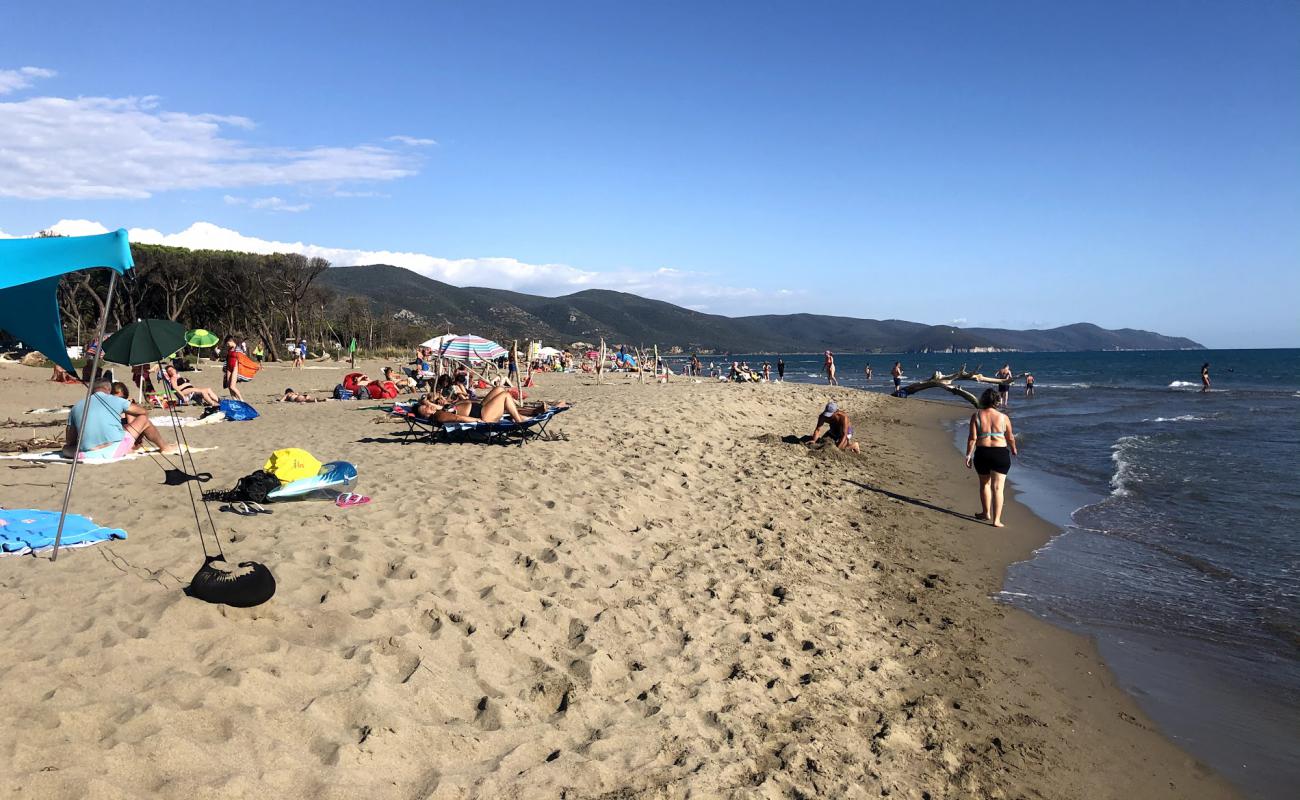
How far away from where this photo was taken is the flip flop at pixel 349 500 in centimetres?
596

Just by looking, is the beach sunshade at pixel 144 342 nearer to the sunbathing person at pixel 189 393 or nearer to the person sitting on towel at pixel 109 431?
the person sitting on towel at pixel 109 431

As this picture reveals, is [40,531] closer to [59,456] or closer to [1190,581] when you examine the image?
[59,456]

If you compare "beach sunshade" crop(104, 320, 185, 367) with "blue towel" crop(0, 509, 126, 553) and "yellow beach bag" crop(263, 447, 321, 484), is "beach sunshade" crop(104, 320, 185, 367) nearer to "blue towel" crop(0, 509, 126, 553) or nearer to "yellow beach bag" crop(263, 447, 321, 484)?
"yellow beach bag" crop(263, 447, 321, 484)

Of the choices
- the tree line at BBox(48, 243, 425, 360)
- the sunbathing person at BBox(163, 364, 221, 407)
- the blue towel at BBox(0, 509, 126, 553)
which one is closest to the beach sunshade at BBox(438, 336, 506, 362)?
the sunbathing person at BBox(163, 364, 221, 407)

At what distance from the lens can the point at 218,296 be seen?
4016 centimetres

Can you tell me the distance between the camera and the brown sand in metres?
2.82

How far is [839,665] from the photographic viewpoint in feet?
14.1

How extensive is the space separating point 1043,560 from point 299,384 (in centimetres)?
2157

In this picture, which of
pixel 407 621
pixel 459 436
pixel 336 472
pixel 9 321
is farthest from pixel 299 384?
pixel 407 621

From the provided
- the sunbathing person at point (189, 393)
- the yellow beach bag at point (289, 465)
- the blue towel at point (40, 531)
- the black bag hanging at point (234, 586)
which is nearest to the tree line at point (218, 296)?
the sunbathing person at point (189, 393)

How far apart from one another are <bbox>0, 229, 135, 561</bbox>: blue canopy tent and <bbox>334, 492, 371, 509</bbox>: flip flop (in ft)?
6.34

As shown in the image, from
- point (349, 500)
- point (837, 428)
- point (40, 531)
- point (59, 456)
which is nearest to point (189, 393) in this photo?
point (59, 456)

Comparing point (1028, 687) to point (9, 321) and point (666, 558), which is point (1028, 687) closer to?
point (666, 558)

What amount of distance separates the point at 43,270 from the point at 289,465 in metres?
2.79
